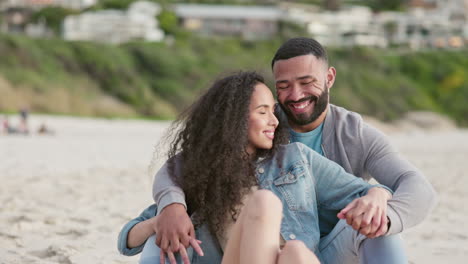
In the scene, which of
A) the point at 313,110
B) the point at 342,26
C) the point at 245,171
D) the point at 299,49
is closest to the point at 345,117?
the point at 313,110

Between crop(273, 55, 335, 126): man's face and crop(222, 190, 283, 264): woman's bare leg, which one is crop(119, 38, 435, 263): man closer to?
crop(273, 55, 335, 126): man's face

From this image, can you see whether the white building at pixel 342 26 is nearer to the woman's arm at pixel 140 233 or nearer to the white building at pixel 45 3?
the white building at pixel 45 3

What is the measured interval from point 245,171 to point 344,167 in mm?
600

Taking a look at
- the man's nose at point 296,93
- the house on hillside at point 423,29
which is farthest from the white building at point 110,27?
the man's nose at point 296,93

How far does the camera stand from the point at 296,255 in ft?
7.41

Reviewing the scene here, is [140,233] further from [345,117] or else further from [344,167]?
[345,117]

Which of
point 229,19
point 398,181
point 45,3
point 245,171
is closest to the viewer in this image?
point 245,171

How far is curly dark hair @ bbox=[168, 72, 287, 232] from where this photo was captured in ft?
9.05

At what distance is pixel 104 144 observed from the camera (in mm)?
15727

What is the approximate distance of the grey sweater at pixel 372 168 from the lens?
107 inches

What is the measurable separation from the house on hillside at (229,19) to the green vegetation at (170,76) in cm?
1105

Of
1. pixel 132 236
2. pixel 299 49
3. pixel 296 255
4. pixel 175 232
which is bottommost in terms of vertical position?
pixel 132 236

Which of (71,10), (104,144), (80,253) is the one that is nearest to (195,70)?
(71,10)

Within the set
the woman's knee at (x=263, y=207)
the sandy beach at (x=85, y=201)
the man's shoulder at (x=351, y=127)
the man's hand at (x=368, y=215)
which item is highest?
the man's shoulder at (x=351, y=127)
